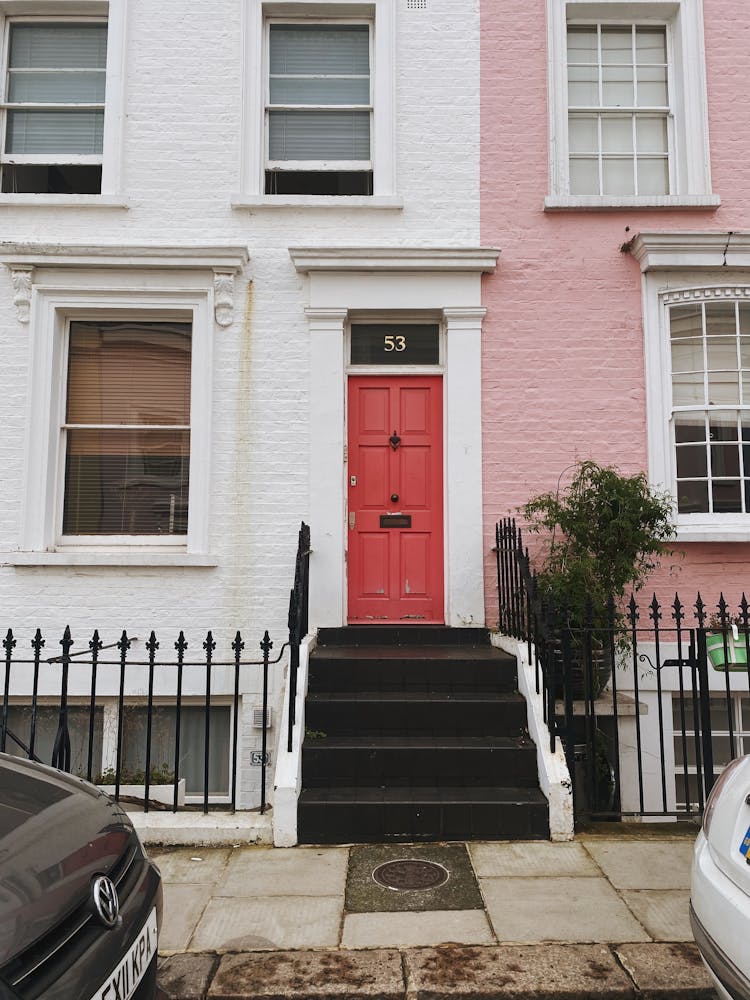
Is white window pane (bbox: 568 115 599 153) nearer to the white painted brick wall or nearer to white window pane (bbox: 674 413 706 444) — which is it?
the white painted brick wall

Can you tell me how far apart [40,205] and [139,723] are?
5049mm

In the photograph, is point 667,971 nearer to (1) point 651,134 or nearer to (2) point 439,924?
(2) point 439,924

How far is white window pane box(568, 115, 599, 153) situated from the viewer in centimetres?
772

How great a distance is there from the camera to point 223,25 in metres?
7.57

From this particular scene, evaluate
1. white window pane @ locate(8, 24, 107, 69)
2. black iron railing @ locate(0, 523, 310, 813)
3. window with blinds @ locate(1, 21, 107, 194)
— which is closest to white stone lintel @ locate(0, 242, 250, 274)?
window with blinds @ locate(1, 21, 107, 194)

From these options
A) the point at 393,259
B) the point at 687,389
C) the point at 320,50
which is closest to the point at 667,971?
the point at 687,389

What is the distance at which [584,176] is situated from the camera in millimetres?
7711

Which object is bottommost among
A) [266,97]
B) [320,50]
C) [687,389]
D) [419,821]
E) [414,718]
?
[419,821]

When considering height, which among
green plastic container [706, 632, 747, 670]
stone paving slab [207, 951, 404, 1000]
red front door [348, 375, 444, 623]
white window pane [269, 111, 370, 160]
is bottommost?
stone paving slab [207, 951, 404, 1000]

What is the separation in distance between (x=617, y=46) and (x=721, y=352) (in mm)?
3419

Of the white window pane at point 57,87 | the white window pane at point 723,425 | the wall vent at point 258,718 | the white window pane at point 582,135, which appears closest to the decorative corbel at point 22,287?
the white window pane at point 57,87

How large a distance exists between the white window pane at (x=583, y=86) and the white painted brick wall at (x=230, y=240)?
1035 mm

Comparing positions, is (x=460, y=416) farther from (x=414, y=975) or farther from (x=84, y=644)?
(x=414, y=975)

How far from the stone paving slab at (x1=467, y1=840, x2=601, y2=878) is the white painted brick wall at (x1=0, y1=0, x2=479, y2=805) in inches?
104
